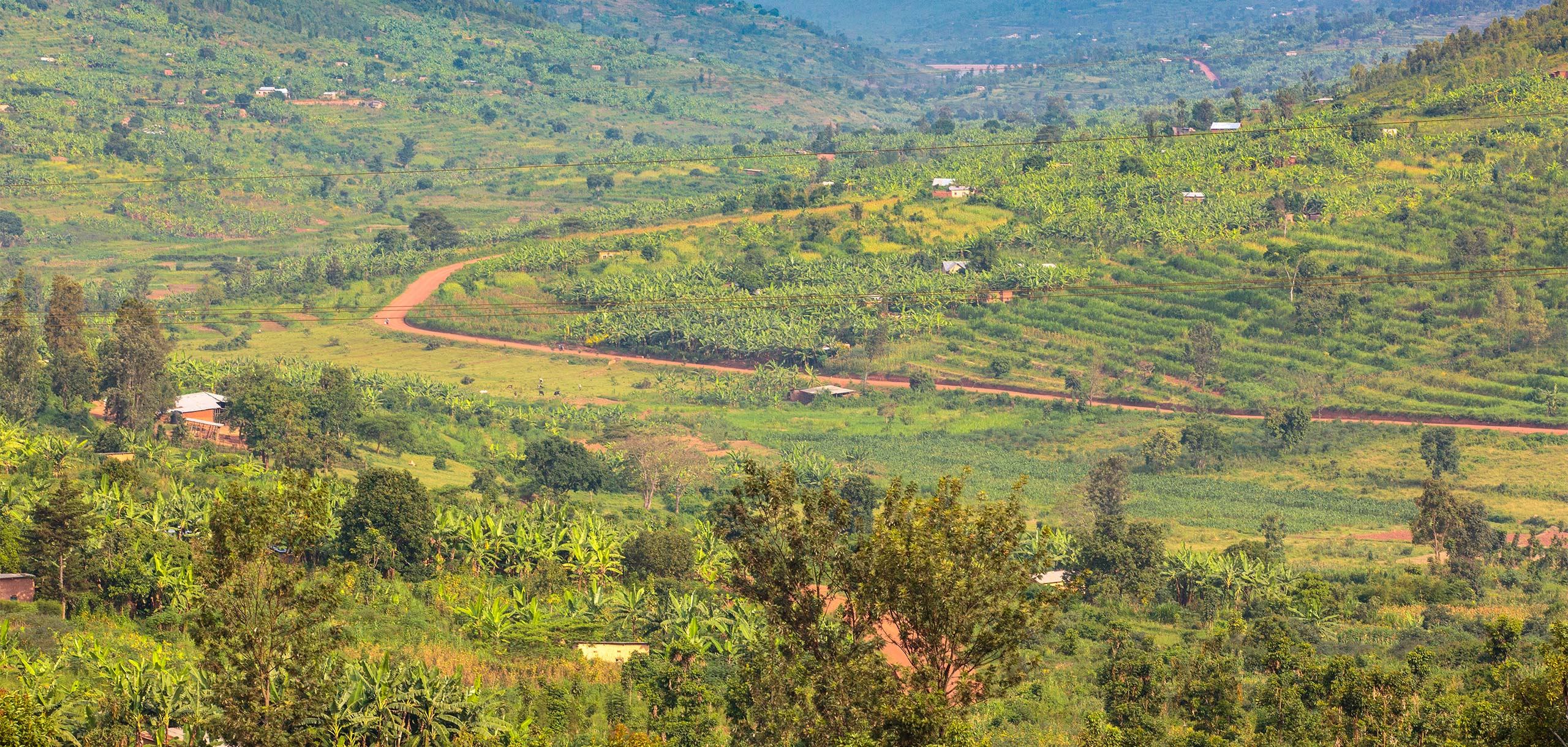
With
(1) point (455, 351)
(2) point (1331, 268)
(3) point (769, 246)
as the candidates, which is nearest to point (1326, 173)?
(2) point (1331, 268)

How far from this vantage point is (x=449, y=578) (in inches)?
1423

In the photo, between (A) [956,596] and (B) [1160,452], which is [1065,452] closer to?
(B) [1160,452]

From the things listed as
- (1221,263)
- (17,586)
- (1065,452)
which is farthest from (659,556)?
(1221,263)

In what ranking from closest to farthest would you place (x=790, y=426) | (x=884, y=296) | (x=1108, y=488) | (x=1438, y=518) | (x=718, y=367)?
(x=1438, y=518) → (x=1108, y=488) → (x=790, y=426) → (x=718, y=367) → (x=884, y=296)

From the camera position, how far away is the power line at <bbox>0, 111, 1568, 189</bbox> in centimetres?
9050

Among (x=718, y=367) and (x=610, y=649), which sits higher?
(x=610, y=649)

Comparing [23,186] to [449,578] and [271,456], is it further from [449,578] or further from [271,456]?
[449,578]

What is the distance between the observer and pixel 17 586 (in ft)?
104

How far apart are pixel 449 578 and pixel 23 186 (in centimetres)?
8432

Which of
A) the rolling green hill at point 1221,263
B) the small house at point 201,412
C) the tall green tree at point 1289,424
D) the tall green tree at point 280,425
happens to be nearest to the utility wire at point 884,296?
the rolling green hill at point 1221,263

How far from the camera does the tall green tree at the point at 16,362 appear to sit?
167 feet

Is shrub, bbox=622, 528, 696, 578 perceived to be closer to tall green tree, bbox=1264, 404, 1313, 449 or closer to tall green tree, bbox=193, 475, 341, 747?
tall green tree, bbox=193, 475, 341, 747

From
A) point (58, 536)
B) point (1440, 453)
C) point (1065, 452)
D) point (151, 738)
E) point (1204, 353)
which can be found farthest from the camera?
point (1204, 353)

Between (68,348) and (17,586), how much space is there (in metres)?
24.9
